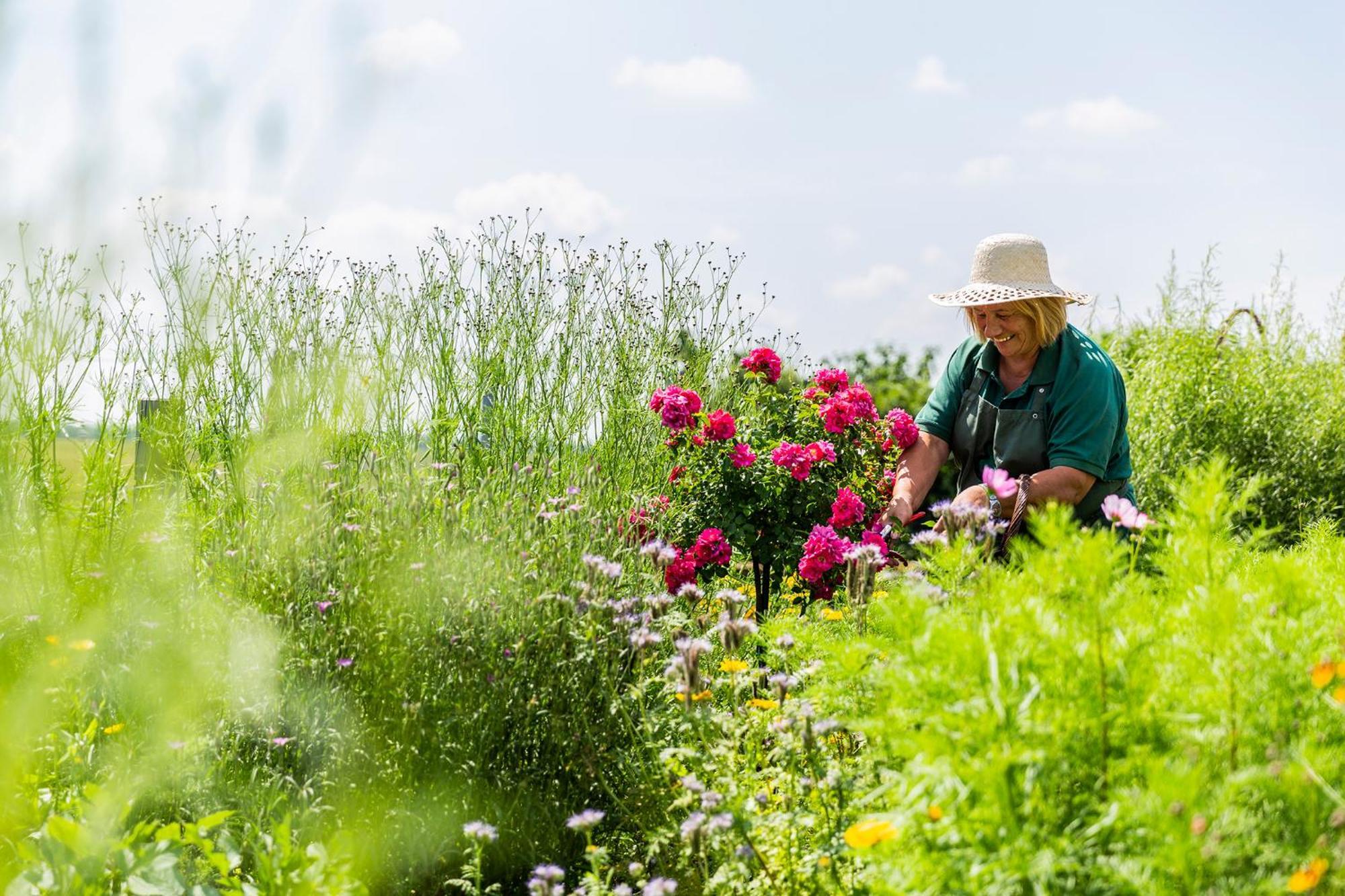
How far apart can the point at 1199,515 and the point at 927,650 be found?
1.50 ft

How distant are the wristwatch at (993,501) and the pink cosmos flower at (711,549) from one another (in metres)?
0.89

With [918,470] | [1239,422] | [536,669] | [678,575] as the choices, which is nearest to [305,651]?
[536,669]

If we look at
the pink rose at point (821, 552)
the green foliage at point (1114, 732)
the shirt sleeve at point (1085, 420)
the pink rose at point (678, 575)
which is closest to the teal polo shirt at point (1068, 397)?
the shirt sleeve at point (1085, 420)

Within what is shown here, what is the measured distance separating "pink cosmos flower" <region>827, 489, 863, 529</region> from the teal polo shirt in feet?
1.29

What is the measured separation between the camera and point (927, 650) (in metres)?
1.57

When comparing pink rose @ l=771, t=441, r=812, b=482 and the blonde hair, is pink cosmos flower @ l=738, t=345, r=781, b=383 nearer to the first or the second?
pink rose @ l=771, t=441, r=812, b=482

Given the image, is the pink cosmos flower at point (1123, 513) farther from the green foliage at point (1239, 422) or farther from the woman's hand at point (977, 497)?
the green foliage at point (1239, 422)

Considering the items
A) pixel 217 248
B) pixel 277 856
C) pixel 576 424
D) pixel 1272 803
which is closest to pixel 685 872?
pixel 277 856

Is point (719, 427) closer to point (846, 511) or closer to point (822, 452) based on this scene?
point (822, 452)

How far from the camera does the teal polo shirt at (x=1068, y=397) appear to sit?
3188 millimetres

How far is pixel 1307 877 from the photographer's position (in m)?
1.16

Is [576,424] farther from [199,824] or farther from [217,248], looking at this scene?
[199,824]

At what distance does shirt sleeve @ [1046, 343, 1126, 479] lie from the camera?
3.18 metres

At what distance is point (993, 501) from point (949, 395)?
0.90 metres
